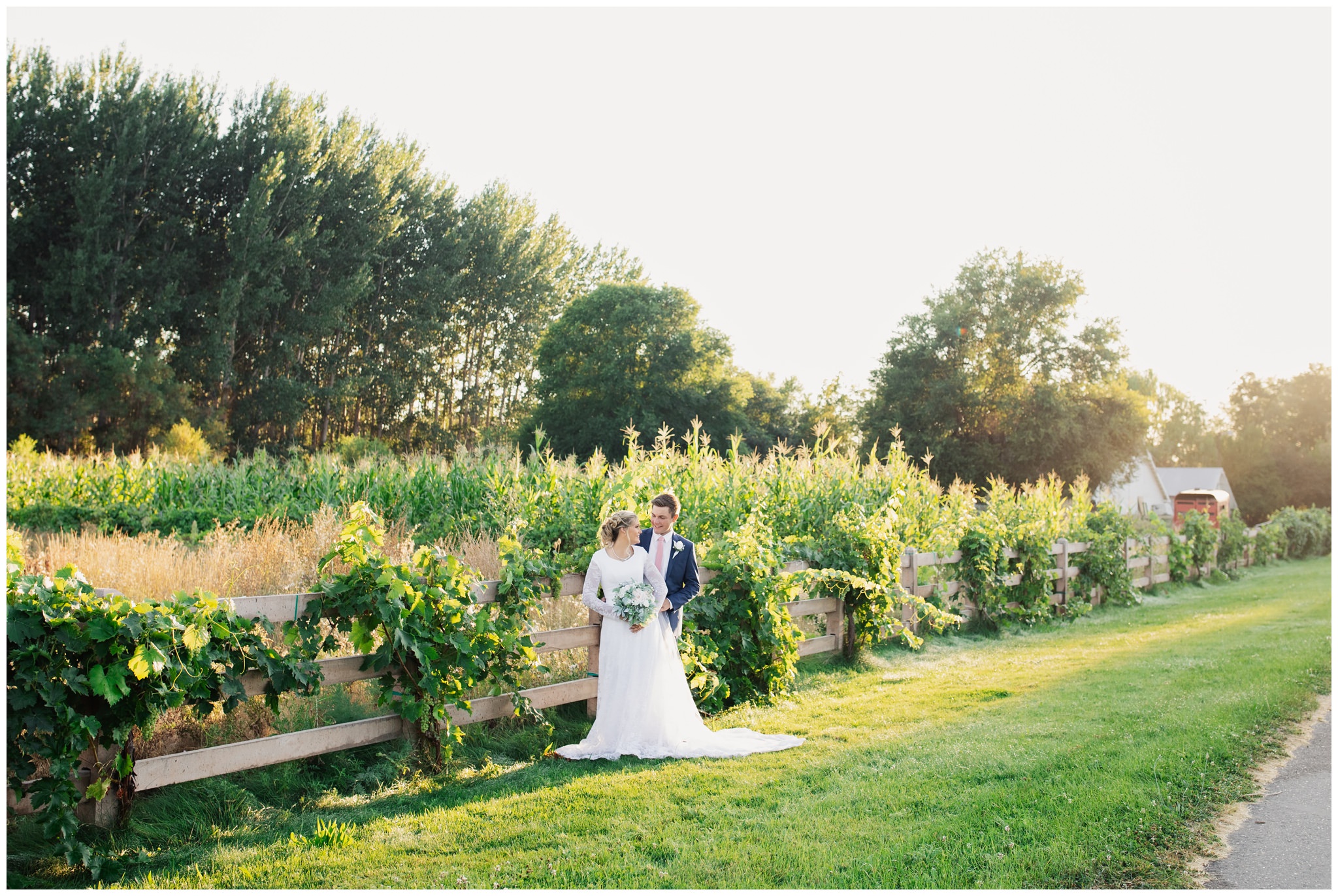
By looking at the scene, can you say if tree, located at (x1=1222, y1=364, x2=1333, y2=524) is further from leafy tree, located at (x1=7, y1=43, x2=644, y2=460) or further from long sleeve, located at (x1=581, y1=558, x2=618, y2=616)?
long sleeve, located at (x1=581, y1=558, x2=618, y2=616)

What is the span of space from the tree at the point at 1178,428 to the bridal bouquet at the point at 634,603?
75388mm

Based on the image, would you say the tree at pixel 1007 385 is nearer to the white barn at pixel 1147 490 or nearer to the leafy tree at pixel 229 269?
the white barn at pixel 1147 490

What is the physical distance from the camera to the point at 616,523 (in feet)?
21.3

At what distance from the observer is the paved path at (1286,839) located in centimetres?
414

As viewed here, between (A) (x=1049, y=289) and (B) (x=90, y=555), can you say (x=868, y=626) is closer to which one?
(B) (x=90, y=555)

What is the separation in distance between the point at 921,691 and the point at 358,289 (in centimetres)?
3324

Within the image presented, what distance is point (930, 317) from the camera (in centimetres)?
4203

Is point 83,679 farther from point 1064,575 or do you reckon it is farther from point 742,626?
point 1064,575

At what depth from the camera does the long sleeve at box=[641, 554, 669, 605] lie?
6551 millimetres

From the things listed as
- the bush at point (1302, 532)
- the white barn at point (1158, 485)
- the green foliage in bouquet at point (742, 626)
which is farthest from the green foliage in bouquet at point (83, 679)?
the bush at point (1302, 532)

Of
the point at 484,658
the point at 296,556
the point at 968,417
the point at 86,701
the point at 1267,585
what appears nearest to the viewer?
the point at 86,701

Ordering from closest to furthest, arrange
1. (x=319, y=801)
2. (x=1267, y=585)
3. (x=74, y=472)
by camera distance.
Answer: (x=319, y=801) < (x=74, y=472) < (x=1267, y=585)

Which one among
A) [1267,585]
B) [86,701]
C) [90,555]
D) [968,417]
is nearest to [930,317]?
[968,417]

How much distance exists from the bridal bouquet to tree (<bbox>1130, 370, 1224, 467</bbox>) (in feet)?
247
